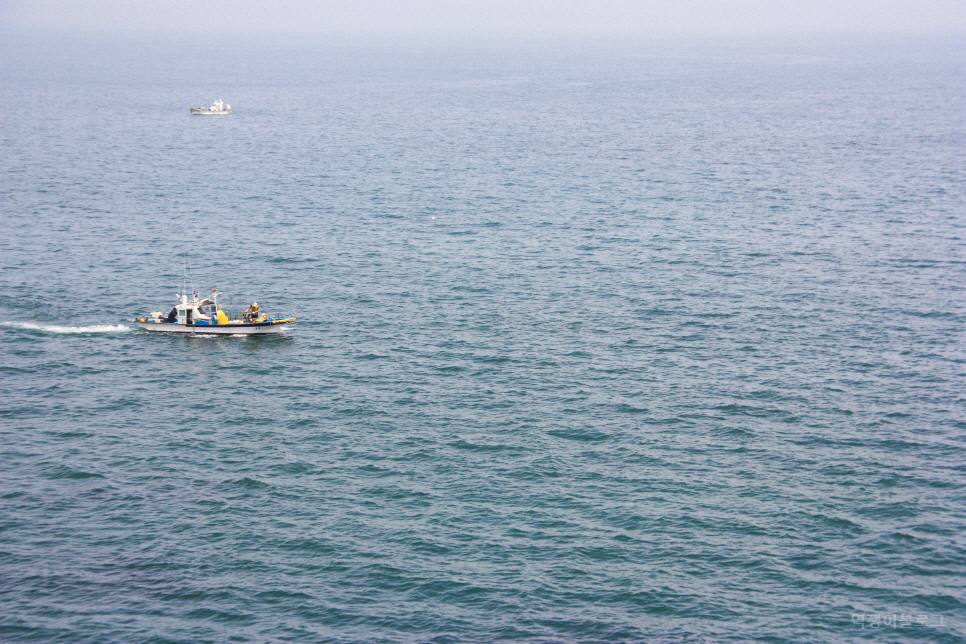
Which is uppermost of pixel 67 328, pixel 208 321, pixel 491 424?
pixel 208 321

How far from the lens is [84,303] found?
102 metres

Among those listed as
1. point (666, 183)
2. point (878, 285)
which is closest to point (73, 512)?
point (878, 285)

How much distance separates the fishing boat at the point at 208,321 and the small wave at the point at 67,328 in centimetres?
211

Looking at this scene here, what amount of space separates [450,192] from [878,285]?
72953 mm

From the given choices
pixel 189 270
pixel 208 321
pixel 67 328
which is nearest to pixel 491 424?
pixel 208 321

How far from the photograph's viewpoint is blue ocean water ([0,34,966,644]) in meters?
57.2

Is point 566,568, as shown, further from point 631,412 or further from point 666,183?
point 666,183

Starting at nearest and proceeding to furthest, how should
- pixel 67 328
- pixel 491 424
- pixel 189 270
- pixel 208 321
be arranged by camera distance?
pixel 491 424
pixel 208 321
pixel 67 328
pixel 189 270

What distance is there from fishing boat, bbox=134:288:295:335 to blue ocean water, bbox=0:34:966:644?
4.70ft

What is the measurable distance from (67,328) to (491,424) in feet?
158

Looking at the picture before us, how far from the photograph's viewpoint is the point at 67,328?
96250mm

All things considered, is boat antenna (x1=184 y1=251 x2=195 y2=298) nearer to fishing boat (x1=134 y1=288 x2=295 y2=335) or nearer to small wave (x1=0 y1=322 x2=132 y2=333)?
fishing boat (x1=134 y1=288 x2=295 y2=335)

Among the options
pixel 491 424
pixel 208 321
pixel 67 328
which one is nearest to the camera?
Answer: pixel 491 424

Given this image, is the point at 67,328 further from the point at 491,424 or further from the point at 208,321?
the point at 491,424
